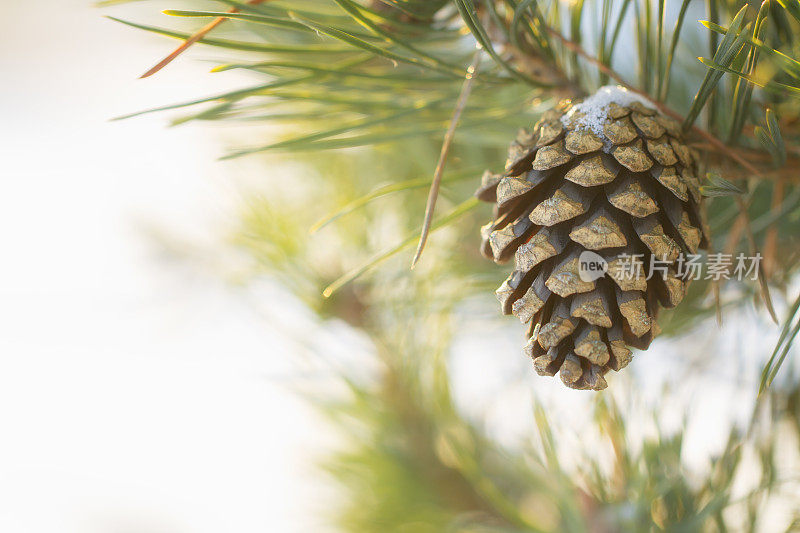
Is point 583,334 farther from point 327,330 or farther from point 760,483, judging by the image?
point 327,330

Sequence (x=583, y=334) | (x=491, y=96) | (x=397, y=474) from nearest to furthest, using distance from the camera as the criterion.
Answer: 1. (x=583, y=334)
2. (x=491, y=96)
3. (x=397, y=474)

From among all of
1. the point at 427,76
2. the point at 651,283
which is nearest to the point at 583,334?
the point at 651,283

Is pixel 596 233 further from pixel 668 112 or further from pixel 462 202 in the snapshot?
pixel 462 202

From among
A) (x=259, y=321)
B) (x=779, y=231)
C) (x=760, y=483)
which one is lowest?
(x=760, y=483)

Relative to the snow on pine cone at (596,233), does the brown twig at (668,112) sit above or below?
above

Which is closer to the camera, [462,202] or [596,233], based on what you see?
[596,233]

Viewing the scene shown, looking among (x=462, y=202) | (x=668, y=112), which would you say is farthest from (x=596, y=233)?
(x=462, y=202)

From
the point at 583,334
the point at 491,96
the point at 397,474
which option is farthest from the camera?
the point at 397,474

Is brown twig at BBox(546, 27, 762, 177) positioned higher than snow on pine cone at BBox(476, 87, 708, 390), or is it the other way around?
brown twig at BBox(546, 27, 762, 177)
